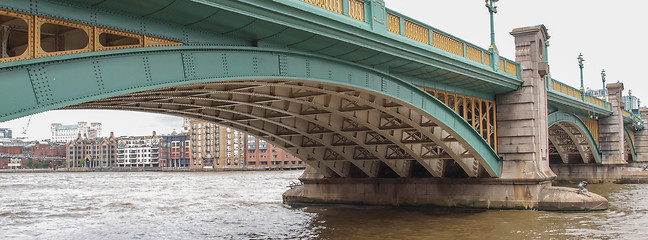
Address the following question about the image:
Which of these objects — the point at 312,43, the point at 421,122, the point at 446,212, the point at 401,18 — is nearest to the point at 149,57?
the point at 312,43

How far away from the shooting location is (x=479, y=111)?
26344mm

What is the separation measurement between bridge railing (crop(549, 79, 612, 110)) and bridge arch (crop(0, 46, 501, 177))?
9837 mm

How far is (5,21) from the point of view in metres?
9.21

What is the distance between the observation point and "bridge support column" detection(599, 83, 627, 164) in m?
51.4

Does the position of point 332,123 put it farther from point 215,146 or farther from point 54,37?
point 215,146

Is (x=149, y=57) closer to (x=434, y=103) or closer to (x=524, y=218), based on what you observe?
(x=434, y=103)

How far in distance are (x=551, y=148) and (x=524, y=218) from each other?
3392 cm

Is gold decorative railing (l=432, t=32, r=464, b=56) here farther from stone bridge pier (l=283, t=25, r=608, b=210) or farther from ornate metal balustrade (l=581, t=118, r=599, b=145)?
ornate metal balustrade (l=581, t=118, r=599, b=145)

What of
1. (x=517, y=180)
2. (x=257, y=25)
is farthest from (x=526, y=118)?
(x=257, y=25)

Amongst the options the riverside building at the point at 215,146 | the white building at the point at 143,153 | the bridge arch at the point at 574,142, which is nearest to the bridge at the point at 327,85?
the bridge arch at the point at 574,142

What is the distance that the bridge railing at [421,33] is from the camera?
15.0 metres

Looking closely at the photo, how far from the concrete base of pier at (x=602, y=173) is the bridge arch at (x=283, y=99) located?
28.3 metres

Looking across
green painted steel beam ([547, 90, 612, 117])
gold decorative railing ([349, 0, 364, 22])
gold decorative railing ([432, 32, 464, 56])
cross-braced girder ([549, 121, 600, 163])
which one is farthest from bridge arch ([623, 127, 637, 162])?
gold decorative railing ([349, 0, 364, 22])

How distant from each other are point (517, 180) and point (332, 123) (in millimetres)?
8663
